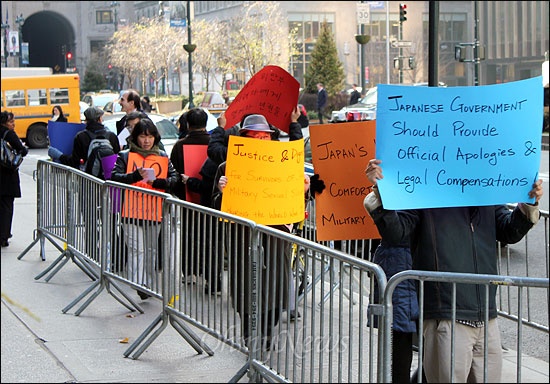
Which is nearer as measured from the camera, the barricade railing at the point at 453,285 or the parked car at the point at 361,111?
the barricade railing at the point at 453,285

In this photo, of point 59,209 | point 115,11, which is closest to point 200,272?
→ point 59,209

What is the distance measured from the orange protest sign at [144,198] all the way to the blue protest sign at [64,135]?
2.87 metres

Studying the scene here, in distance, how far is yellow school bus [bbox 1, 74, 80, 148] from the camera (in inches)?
1448

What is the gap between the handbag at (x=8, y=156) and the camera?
11.6 metres

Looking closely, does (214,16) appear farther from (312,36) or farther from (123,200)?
(123,200)

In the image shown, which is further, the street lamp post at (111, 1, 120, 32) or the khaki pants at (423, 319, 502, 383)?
the street lamp post at (111, 1, 120, 32)

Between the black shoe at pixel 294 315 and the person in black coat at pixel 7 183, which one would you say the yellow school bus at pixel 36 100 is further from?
the black shoe at pixel 294 315

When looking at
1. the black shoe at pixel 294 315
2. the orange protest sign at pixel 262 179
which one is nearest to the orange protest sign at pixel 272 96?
the orange protest sign at pixel 262 179

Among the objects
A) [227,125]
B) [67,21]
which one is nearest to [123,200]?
[227,125]

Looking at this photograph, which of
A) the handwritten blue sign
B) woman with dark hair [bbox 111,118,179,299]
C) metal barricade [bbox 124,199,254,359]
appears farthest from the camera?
woman with dark hair [bbox 111,118,179,299]

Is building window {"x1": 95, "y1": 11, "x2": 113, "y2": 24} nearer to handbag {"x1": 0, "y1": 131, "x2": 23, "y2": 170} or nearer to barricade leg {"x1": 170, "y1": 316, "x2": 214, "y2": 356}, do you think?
handbag {"x1": 0, "y1": 131, "x2": 23, "y2": 170}

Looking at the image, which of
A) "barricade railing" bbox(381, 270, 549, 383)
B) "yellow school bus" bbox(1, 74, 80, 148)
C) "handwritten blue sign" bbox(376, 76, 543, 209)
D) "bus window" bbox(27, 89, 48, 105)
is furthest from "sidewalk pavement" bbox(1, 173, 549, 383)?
"bus window" bbox(27, 89, 48, 105)

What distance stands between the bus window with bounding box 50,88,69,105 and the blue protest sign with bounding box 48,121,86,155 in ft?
87.8

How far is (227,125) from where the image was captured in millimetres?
8648
